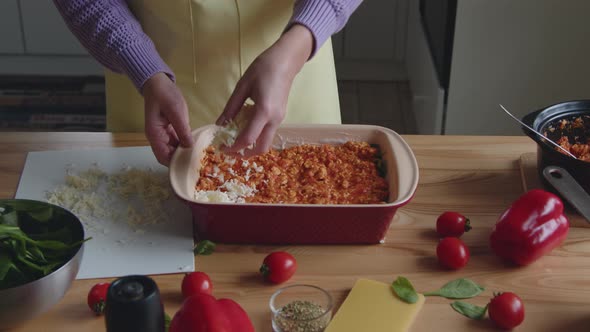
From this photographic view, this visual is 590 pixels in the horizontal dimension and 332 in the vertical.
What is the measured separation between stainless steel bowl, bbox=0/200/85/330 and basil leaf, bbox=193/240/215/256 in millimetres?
247

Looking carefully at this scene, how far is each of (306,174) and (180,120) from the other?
0.88 feet

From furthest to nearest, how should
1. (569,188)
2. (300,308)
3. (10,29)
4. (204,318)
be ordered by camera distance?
(10,29)
(569,188)
(300,308)
(204,318)

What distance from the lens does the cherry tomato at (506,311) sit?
119 centimetres

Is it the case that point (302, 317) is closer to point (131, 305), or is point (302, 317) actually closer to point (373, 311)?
point (373, 311)

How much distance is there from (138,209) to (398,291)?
1.82ft

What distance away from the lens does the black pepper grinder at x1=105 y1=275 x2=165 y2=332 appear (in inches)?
33.7

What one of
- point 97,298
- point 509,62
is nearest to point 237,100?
point 97,298

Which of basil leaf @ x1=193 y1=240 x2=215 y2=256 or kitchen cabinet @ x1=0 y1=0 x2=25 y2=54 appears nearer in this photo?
basil leaf @ x1=193 y1=240 x2=215 y2=256

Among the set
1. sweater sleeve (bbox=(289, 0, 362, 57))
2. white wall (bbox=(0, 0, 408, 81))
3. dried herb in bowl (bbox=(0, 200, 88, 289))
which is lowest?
white wall (bbox=(0, 0, 408, 81))

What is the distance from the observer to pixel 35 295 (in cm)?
111

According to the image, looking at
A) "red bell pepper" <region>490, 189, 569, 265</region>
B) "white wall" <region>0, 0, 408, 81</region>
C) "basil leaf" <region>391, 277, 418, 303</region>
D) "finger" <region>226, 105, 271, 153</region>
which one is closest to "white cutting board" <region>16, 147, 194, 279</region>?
"finger" <region>226, 105, 271, 153</region>

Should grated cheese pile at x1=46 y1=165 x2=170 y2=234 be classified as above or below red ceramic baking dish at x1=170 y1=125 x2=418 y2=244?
below

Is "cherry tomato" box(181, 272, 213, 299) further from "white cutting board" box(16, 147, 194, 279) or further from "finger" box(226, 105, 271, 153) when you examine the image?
"finger" box(226, 105, 271, 153)

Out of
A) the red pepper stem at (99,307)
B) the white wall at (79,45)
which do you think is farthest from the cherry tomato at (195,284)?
the white wall at (79,45)
